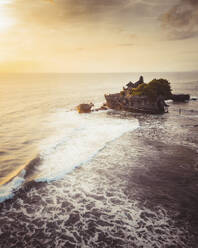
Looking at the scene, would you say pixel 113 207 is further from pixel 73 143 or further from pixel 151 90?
pixel 151 90

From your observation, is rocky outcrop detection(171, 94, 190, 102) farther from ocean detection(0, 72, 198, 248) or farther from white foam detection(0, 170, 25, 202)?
white foam detection(0, 170, 25, 202)

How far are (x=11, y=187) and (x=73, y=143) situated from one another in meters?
8.55

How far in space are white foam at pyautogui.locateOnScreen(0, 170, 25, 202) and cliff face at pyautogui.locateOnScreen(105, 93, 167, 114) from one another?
2670 cm

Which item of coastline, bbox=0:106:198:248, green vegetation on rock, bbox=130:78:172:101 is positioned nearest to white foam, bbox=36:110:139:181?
coastline, bbox=0:106:198:248

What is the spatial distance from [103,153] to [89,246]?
9.32m

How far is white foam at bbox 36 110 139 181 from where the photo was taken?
13.8 metres

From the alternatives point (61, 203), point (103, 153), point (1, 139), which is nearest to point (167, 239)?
point (61, 203)

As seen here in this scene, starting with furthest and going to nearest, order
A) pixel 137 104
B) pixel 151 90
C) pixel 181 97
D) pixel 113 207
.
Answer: pixel 181 97
pixel 151 90
pixel 137 104
pixel 113 207

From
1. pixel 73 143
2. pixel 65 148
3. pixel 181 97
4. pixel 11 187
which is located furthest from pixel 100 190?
pixel 181 97

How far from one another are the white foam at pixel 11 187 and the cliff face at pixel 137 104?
26704mm

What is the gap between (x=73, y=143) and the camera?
1897cm

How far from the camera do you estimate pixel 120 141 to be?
19.0 meters

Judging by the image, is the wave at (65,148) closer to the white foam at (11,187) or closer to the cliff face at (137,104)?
the white foam at (11,187)

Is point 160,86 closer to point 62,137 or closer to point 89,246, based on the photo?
point 62,137
